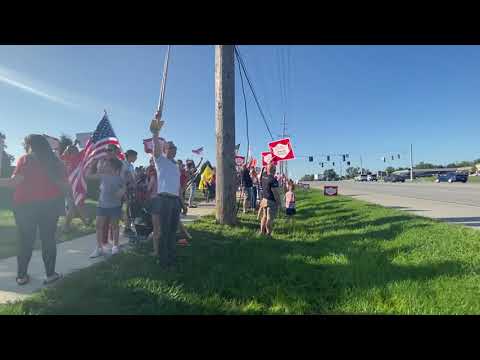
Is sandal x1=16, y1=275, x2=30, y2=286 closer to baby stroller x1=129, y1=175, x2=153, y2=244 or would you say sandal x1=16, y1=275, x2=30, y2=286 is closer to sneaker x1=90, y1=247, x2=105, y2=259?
sneaker x1=90, y1=247, x2=105, y2=259

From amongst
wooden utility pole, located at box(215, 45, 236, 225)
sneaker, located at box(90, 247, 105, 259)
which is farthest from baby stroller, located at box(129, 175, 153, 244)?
wooden utility pole, located at box(215, 45, 236, 225)

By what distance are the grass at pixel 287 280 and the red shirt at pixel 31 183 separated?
1106mm

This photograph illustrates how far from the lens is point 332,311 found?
2.63m

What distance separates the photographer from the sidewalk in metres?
2.89

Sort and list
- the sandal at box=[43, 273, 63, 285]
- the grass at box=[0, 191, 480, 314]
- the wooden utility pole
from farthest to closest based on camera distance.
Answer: the wooden utility pole < the sandal at box=[43, 273, 63, 285] < the grass at box=[0, 191, 480, 314]

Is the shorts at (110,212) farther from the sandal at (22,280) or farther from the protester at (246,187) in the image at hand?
the protester at (246,187)

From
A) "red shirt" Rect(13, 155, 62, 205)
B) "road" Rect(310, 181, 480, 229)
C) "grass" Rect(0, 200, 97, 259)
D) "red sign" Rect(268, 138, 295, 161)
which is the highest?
"red sign" Rect(268, 138, 295, 161)

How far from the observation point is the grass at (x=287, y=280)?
2.59 m

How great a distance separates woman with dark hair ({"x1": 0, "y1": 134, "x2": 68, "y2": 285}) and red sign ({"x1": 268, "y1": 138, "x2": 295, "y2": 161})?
6.48 metres

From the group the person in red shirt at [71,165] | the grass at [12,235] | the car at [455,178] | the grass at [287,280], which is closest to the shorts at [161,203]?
the grass at [287,280]

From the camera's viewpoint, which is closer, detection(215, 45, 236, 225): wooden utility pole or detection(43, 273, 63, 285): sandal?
detection(43, 273, 63, 285): sandal
